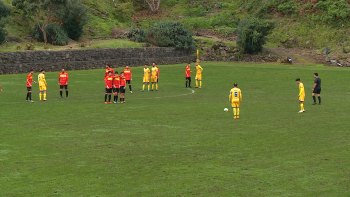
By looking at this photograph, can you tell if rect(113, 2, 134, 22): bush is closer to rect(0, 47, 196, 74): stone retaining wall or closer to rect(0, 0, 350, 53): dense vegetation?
rect(0, 0, 350, 53): dense vegetation

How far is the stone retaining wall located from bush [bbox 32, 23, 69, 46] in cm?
532

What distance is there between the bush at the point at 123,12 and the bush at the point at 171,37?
11429 millimetres

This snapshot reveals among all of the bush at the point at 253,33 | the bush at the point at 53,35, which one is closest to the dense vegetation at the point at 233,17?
the bush at the point at 53,35

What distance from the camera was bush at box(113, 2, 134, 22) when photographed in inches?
3083

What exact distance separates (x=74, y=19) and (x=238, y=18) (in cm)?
2984

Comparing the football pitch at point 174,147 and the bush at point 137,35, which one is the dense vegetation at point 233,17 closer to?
the bush at point 137,35

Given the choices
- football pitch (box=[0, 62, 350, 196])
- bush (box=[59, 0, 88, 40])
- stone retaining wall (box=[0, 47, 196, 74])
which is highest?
bush (box=[59, 0, 88, 40])

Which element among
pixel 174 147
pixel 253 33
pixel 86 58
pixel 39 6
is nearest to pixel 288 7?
pixel 253 33

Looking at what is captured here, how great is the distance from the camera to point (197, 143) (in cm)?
1761

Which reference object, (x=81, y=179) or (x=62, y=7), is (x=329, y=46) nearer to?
(x=62, y=7)

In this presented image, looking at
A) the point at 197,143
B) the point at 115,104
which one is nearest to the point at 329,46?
the point at 115,104

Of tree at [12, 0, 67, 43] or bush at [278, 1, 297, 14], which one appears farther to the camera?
bush at [278, 1, 297, 14]

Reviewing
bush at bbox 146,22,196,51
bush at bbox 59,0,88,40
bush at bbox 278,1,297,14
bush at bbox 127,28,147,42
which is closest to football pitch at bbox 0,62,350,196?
bush at bbox 59,0,88,40

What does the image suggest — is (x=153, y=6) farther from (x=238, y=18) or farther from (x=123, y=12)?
(x=238, y=18)
